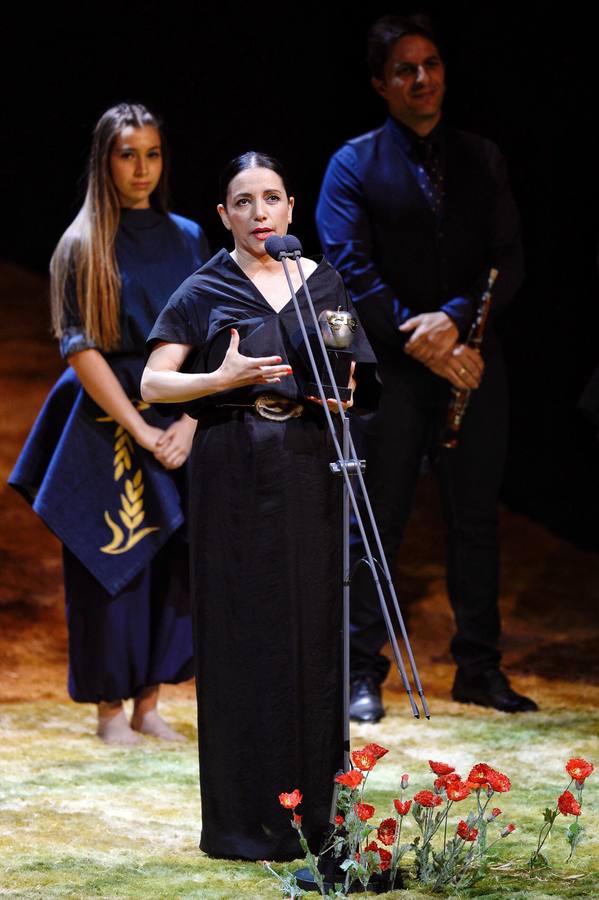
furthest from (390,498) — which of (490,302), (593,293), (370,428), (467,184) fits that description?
(593,293)

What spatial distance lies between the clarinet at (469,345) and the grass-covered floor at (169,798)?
84 centimetres

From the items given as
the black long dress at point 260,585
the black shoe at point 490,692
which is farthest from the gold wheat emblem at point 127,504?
A: the black shoe at point 490,692

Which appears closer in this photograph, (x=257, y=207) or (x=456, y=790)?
(x=456, y=790)

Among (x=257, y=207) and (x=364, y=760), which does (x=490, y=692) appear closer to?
(x=364, y=760)

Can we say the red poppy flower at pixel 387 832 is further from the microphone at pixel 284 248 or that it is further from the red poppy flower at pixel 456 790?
the microphone at pixel 284 248

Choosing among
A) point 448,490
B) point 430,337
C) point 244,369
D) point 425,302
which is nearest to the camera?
point 244,369

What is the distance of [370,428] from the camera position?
4.16 metres

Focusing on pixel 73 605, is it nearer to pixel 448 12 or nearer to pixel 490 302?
pixel 490 302

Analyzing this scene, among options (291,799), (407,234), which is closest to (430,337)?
(407,234)

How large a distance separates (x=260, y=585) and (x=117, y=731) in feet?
4.22

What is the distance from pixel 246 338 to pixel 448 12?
311 centimetres

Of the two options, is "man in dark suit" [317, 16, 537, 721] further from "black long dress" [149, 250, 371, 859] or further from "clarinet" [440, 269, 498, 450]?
"black long dress" [149, 250, 371, 859]

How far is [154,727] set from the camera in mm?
3955

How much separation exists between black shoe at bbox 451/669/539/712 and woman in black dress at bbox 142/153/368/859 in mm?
1455
